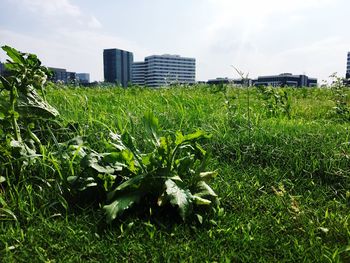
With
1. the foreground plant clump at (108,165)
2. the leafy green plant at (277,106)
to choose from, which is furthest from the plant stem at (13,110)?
the leafy green plant at (277,106)

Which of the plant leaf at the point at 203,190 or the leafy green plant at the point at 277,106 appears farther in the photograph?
the leafy green plant at the point at 277,106

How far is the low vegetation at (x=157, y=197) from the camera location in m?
1.83

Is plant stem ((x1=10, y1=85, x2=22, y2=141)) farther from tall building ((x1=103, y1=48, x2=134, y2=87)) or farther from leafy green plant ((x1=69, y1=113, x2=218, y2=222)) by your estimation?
tall building ((x1=103, y1=48, x2=134, y2=87))

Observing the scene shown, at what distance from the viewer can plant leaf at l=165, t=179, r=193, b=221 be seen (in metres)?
1.96

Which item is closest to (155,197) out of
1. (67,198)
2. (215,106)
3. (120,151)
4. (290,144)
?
(120,151)

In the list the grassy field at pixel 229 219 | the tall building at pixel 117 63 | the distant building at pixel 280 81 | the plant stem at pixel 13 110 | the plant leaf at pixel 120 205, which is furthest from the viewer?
the tall building at pixel 117 63

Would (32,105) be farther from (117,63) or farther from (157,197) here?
(117,63)

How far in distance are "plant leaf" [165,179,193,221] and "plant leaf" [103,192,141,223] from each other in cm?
19

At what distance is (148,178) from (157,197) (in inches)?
6.8

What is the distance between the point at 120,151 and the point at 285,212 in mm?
1106

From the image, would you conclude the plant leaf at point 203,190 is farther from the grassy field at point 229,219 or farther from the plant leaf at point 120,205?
the plant leaf at point 120,205

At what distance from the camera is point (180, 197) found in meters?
1.99

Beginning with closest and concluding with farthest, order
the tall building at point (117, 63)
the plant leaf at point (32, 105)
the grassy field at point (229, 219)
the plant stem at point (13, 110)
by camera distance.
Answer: the grassy field at point (229, 219) < the plant stem at point (13, 110) < the plant leaf at point (32, 105) < the tall building at point (117, 63)

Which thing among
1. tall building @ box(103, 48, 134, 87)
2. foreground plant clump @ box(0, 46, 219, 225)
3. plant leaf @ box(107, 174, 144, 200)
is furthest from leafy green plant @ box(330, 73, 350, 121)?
tall building @ box(103, 48, 134, 87)
